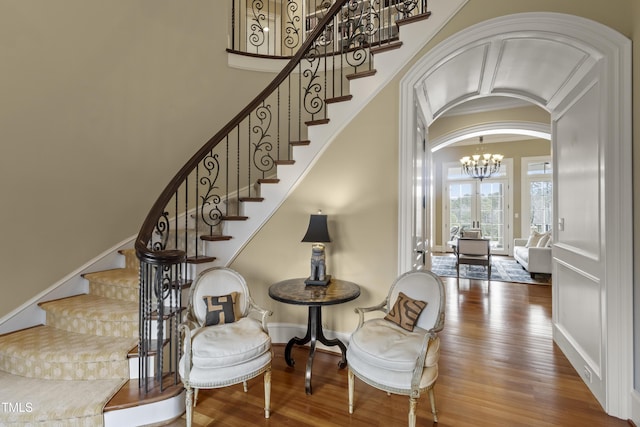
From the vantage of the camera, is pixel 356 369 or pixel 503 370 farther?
pixel 503 370

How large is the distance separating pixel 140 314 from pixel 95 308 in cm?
87

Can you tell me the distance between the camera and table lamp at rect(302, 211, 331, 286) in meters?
2.75

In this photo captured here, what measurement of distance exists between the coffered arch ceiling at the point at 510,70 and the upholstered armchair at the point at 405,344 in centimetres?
187

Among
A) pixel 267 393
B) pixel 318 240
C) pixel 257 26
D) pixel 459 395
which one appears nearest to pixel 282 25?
pixel 257 26

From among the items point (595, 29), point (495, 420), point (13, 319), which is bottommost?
point (495, 420)

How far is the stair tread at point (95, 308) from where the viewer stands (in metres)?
2.52

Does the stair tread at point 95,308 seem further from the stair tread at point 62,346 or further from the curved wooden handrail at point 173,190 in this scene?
the curved wooden handrail at point 173,190

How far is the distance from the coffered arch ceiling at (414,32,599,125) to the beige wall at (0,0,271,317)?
2757 mm

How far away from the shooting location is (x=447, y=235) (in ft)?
33.9

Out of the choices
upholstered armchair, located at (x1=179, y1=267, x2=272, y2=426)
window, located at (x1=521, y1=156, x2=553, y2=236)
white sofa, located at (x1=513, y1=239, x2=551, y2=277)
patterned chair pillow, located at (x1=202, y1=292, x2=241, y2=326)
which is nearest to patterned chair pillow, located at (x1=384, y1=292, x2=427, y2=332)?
upholstered armchair, located at (x1=179, y1=267, x2=272, y2=426)

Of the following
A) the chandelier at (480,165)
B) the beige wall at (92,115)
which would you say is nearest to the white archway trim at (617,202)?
the beige wall at (92,115)

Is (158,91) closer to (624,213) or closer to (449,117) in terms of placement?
(624,213)

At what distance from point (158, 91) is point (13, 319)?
2.75 meters

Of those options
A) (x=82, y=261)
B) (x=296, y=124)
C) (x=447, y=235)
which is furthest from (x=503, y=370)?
(x=447, y=235)
